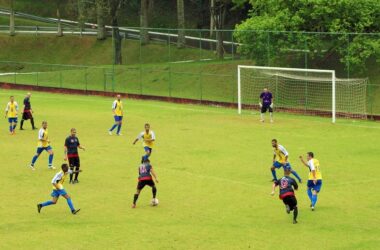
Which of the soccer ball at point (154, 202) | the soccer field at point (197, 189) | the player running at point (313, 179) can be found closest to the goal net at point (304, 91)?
the soccer field at point (197, 189)

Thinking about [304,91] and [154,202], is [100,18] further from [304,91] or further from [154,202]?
[154,202]

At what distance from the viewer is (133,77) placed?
241 feet

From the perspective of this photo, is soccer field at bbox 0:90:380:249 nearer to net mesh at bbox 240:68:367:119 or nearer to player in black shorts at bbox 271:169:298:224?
player in black shorts at bbox 271:169:298:224

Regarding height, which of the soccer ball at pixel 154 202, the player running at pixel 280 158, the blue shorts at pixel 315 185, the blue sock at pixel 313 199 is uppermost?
the player running at pixel 280 158

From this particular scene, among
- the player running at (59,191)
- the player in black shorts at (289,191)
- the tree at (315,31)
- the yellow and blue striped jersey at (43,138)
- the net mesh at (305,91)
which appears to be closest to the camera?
the player in black shorts at (289,191)

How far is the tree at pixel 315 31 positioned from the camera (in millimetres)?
58500

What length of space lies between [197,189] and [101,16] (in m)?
61.4

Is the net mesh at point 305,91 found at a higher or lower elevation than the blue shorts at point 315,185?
higher

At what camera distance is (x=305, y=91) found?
189 feet

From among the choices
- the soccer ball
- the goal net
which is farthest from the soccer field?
the goal net

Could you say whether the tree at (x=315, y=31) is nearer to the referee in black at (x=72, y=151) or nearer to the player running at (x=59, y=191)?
the referee in black at (x=72, y=151)

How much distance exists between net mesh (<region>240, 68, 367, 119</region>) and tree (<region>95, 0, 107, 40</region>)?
28.5 meters

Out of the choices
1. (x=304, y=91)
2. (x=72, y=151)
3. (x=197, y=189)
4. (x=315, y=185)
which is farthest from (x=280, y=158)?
(x=304, y=91)

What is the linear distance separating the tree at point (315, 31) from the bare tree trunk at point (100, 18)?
27042 millimetres
